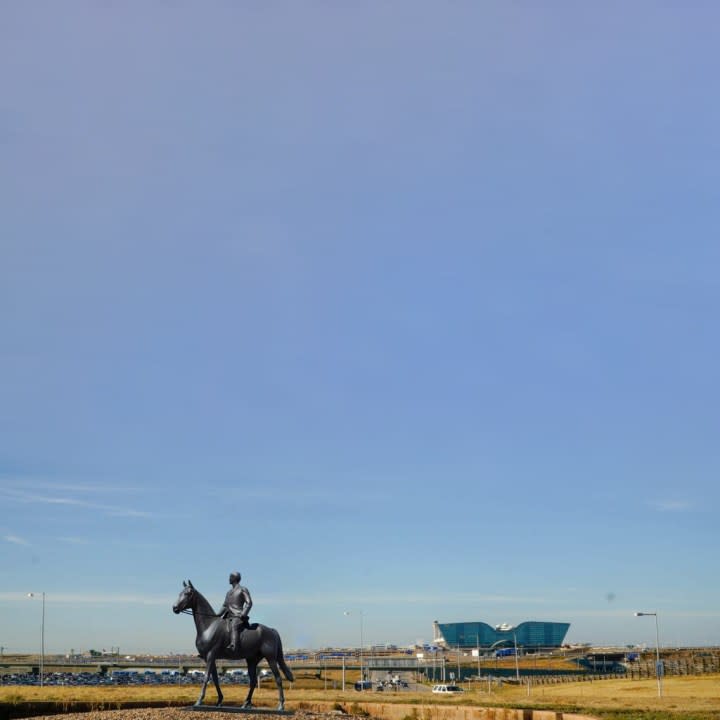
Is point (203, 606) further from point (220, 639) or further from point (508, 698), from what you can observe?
point (508, 698)

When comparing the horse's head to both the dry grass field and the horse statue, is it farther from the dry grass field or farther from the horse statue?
the dry grass field

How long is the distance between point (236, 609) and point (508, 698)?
3386 cm

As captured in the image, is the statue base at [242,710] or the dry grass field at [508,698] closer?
the statue base at [242,710]

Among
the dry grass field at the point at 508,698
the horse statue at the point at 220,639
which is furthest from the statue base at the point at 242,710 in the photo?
the dry grass field at the point at 508,698

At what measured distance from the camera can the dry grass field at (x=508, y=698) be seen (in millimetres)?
37328

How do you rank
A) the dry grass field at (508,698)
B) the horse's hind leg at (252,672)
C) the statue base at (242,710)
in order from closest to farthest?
the statue base at (242,710) → the horse's hind leg at (252,672) → the dry grass field at (508,698)

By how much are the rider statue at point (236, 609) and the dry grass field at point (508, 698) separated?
29.2 feet

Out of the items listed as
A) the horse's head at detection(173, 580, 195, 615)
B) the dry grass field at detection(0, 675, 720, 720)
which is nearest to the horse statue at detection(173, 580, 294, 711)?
the horse's head at detection(173, 580, 195, 615)

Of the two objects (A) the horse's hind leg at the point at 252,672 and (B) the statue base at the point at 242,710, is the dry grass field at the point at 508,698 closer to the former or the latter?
(A) the horse's hind leg at the point at 252,672

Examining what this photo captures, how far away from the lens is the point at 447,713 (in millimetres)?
33312

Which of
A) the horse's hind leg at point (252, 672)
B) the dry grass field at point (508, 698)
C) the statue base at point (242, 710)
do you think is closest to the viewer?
the statue base at point (242, 710)

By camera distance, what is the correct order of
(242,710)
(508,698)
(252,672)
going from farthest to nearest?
1. (508,698)
2. (252,672)
3. (242,710)

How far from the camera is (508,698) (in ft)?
188

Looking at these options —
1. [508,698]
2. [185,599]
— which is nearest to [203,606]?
[185,599]
